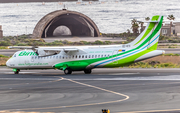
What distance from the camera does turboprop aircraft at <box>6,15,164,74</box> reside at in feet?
97.8

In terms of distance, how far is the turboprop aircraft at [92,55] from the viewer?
29.8 m

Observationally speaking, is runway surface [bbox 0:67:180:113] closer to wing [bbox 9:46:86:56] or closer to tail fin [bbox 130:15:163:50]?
tail fin [bbox 130:15:163:50]

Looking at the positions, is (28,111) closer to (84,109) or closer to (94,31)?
(84,109)

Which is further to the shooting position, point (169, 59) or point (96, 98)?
point (169, 59)

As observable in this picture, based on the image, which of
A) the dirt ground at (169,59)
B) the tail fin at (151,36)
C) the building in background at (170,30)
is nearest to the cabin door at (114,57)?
the tail fin at (151,36)

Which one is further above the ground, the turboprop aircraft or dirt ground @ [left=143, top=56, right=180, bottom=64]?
the turboprop aircraft

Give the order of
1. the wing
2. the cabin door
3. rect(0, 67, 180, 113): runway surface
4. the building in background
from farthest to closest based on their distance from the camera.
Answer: the building in background → the wing → the cabin door → rect(0, 67, 180, 113): runway surface

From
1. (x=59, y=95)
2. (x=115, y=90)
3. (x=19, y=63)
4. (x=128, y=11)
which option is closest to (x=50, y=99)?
(x=59, y=95)

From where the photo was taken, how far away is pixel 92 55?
31141 millimetres

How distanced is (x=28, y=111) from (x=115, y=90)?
7814 mm

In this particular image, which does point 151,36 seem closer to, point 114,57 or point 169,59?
point 114,57

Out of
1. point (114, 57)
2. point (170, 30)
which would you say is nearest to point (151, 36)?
point (114, 57)

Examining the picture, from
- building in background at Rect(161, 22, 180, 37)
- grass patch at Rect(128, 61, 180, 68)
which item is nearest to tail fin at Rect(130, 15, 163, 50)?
grass patch at Rect(128, 61, 180, 68)

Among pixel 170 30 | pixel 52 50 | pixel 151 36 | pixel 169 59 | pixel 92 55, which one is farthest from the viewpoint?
pixel 170 30
